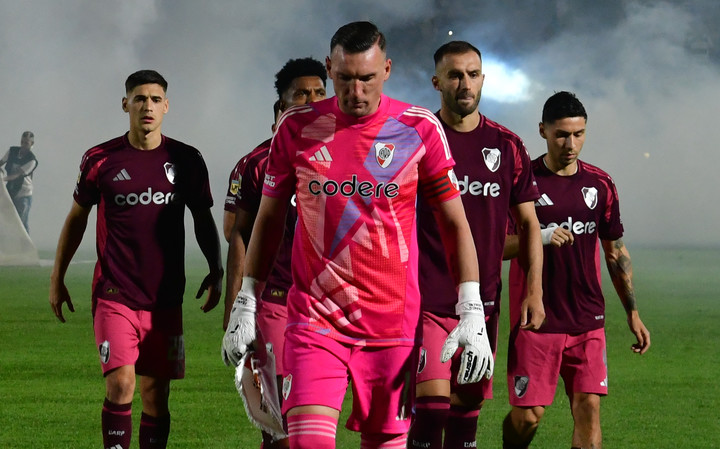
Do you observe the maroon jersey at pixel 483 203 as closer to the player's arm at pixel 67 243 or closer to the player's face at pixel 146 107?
the player's face at pixel 146 107

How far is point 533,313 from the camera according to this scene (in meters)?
5.30

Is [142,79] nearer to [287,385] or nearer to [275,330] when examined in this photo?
[275,330]

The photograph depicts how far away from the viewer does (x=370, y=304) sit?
4.01m

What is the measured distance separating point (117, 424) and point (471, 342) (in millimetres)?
2736

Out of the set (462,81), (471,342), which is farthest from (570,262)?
(471,342)

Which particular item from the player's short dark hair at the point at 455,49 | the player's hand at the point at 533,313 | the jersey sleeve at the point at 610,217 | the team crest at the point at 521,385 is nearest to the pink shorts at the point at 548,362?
the team crest at the point at 521,385

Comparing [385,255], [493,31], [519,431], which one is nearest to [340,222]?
[385,255]

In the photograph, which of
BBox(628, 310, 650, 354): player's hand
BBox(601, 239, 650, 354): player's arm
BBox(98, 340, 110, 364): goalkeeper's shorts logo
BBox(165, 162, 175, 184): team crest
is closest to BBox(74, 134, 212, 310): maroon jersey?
BBox(165, 162, 175, 184): team crest

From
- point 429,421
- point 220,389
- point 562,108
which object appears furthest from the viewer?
point 220,389

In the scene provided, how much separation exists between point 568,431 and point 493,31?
81.7 feet

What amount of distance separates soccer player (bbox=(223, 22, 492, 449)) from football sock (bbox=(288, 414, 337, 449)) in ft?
0.05

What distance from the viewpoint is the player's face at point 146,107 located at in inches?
249

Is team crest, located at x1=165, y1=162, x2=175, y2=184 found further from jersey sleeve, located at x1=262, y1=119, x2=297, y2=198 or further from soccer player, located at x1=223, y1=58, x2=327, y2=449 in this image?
jersey sleeve, located at x1=262, y1=119, x2=297, y2=198

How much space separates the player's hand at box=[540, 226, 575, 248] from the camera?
18.9ft
